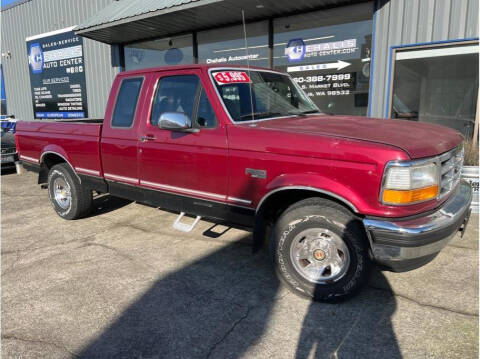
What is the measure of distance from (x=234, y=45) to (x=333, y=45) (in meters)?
2.76

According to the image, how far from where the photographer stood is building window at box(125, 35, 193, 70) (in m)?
10.6

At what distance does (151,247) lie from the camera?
4.34m

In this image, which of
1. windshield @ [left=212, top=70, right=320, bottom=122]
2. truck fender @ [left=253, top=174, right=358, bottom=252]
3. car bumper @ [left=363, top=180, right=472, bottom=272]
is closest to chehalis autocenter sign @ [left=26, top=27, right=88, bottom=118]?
windshield @ [left=212, top=70, right=320, bottom=122]

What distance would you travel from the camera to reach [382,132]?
3.02 meters

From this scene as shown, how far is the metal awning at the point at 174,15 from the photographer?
25.4 feet

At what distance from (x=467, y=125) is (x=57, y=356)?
743 cm

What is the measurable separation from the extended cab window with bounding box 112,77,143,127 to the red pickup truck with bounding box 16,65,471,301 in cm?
2

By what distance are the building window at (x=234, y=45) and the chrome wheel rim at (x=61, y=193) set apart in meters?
4.88

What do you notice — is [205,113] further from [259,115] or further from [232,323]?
[232,323]

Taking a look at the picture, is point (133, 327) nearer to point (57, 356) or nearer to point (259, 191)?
point (57, 356)

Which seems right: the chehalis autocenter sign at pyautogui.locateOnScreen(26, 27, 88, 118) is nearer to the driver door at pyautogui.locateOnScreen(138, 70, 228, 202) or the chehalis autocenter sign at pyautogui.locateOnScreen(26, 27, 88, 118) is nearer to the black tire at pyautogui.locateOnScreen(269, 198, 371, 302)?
the driver door at pyautogui.locateOnScreen(138, 70, 228, 202)

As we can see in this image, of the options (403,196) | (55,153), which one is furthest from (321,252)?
(55,153)

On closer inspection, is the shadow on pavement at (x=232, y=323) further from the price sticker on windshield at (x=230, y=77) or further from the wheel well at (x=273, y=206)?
the price sticker on windshield at (x=230, y=77)

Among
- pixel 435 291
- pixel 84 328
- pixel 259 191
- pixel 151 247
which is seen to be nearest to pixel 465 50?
pixel 435 291
